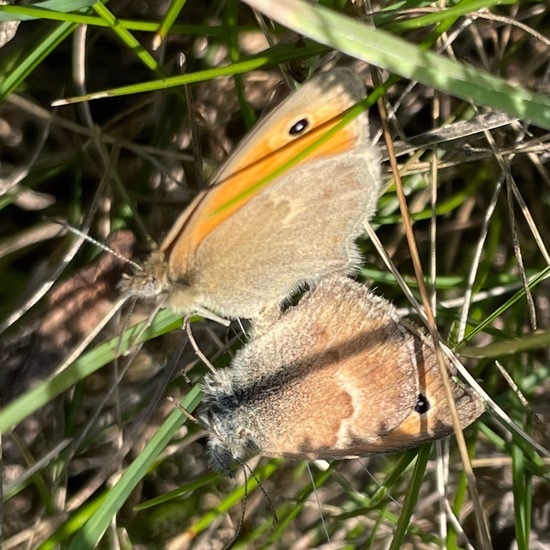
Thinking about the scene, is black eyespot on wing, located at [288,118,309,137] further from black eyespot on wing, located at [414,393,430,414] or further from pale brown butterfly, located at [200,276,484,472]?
black eyespot on wing, located at [414,393,430,414]

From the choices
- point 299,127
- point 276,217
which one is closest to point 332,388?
point 276,217

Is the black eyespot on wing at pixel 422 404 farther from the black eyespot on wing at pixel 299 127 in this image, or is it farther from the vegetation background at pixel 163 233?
the black eyespot on wing at pixel 299 127

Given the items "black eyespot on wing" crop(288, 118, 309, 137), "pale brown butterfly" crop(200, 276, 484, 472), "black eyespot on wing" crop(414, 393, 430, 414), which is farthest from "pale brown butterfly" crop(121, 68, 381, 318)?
"black eyespot on wing" crop(414, 393, 430, 414)

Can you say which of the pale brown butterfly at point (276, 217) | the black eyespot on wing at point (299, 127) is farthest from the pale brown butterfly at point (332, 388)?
the black eyespot on wing at point (299, 127)

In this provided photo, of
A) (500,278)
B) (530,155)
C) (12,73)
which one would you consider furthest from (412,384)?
(12,73)

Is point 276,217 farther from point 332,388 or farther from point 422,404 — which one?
point 422,404

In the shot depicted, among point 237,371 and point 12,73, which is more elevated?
point 12,73

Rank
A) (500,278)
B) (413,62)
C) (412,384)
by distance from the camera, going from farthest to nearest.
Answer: (500,278), (412,384), (413,62)

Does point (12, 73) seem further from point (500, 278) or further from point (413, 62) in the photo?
point (500, 278)
